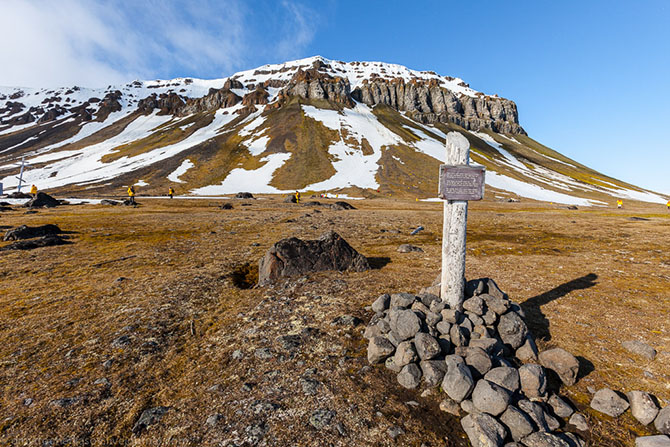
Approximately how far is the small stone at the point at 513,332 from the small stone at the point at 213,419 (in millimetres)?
7912

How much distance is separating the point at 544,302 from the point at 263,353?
11492mm

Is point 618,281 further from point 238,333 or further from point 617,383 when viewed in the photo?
point 238,333

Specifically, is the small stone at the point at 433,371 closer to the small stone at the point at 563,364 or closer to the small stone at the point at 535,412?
the small stone at the point at 535,412

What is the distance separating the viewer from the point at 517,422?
5.78 m

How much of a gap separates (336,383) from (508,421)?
3.79 meters

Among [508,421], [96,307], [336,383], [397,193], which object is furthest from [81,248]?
[397,193]

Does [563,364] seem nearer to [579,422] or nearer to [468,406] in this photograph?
[579,422]

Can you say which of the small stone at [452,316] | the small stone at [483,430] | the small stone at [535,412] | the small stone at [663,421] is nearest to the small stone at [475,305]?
the small stone at [452,316]

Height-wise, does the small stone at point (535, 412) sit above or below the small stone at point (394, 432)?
above

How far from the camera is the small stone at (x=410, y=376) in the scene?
7.04 metres

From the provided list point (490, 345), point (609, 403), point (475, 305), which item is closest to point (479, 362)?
point (490, 345)

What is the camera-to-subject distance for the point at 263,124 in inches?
7047

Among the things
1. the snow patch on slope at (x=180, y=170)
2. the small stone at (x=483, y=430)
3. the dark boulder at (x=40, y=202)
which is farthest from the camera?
the snow patch on slope at (x=180, y=170)

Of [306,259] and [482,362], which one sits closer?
[482,362]
